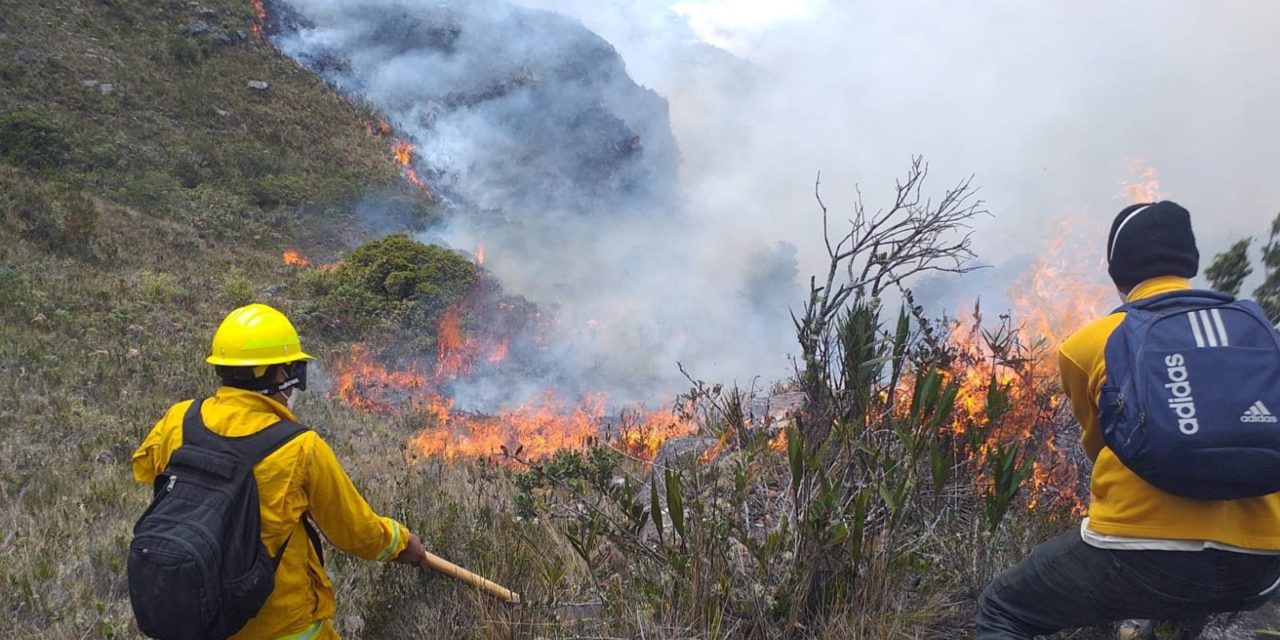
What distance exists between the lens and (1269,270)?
11.1 feet

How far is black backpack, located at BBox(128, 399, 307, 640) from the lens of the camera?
1789mm

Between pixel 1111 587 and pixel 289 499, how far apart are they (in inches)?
87.8

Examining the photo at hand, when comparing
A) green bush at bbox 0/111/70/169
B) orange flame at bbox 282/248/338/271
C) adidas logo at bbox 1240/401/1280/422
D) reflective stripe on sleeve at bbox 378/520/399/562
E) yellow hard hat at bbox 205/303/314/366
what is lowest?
reflective stripe on sleeve at bbox 378/520/399/562

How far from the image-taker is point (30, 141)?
50.6ft

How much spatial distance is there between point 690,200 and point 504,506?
82.6ft

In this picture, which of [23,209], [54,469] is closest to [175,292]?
[23,209]

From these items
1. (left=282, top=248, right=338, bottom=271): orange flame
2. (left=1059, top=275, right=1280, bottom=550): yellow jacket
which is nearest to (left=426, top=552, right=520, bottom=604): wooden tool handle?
(left=1059, top=275, right=1280, bottom=550): yellow jacket

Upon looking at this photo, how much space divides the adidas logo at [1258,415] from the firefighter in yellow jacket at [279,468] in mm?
2299

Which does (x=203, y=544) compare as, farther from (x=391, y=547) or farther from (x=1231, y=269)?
(x=1231, y=269)

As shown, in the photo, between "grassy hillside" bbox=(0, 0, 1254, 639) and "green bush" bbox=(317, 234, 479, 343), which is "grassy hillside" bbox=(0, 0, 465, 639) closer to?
"grassy hillside" bbox=(0, 0, 1254, 639)

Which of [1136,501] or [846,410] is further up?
[846,410]

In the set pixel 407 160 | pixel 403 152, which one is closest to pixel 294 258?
pixel 407 160

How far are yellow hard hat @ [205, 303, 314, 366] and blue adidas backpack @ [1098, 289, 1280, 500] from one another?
7.42 ft

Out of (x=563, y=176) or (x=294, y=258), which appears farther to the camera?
(x=563, y=176)
